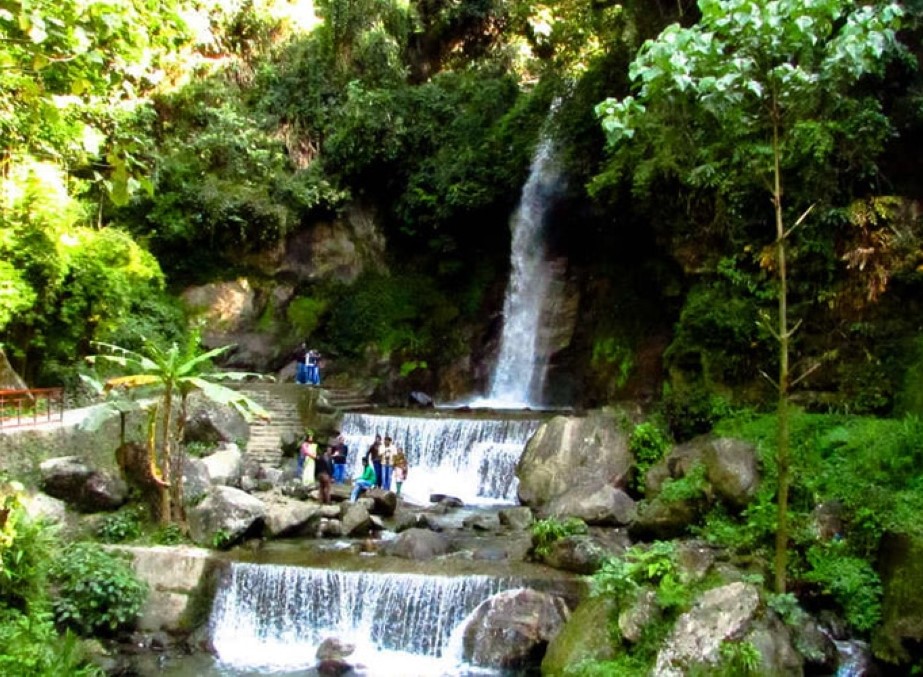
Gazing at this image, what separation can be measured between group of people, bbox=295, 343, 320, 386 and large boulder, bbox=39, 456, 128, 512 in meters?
8.40

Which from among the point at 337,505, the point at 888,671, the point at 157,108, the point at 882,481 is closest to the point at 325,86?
the point at 157,108

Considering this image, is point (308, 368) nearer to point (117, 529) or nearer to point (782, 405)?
point (117, 529)

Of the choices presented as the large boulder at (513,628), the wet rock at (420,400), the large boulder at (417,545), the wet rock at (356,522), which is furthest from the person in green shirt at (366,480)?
the wet rock at (420,400)

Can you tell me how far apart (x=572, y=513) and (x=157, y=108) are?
17.9m

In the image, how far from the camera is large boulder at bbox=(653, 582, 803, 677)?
A: 8305 mm

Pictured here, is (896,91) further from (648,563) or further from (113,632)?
(113,632)

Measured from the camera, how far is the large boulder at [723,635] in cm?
830

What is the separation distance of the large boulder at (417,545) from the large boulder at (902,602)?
18.9ft

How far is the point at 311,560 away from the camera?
11.8m

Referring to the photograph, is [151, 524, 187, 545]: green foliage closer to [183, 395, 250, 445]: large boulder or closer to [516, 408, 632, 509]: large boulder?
[183, 395, 250, 445]: large boulder

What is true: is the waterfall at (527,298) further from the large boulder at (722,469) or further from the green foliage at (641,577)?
the green foliage at (641,577)

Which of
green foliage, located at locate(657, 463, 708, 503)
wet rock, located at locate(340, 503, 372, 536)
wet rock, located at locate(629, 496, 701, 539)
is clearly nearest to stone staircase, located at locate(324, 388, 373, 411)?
wet rock, located at locate(340, 503, 372, 536)

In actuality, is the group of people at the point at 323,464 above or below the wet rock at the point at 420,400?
below

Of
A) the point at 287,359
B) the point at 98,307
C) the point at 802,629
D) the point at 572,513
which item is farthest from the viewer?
the point at 287,359
